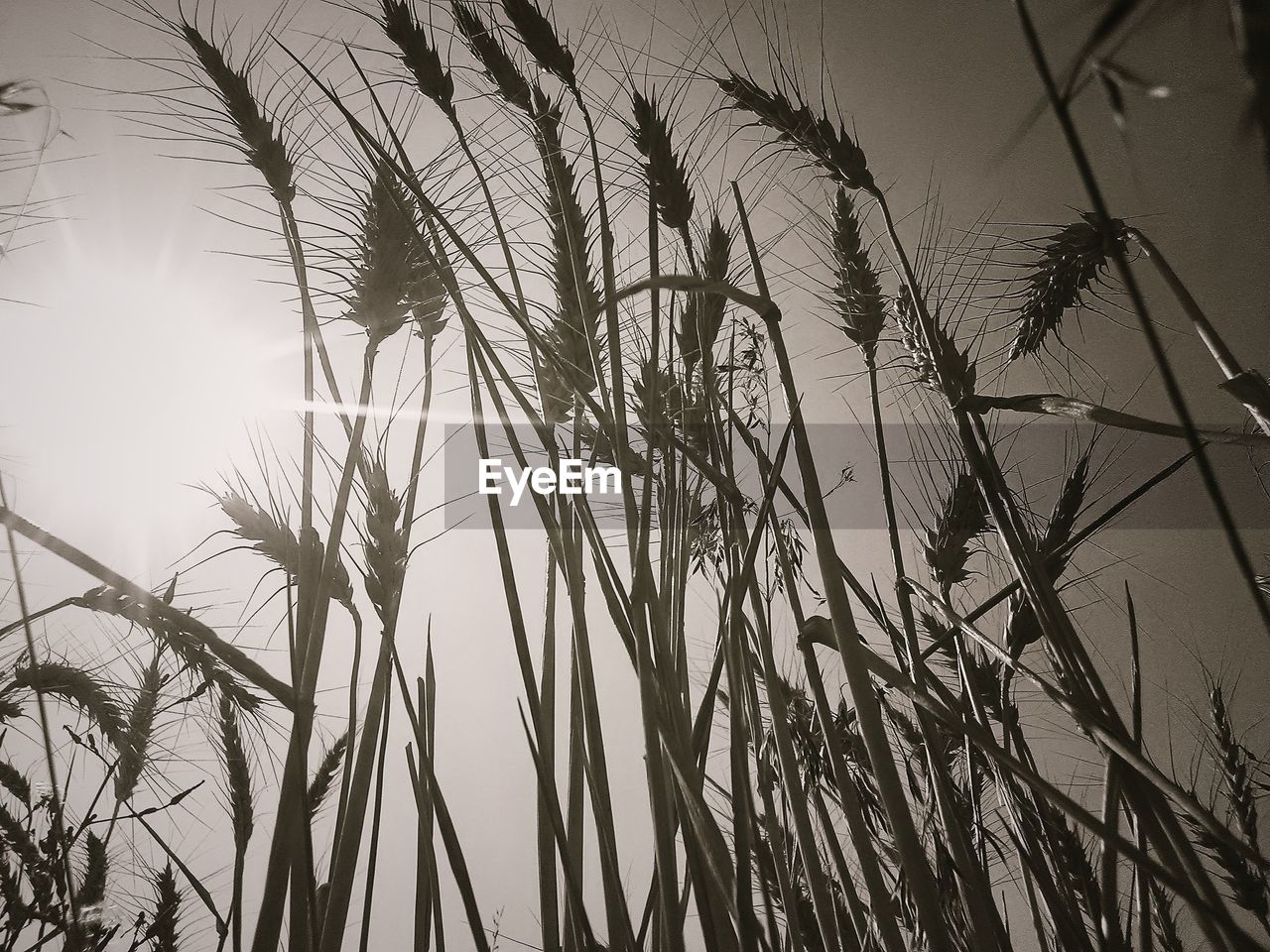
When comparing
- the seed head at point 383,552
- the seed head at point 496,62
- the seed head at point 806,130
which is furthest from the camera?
the seed head at point 806,130

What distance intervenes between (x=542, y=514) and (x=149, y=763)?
1.00 m

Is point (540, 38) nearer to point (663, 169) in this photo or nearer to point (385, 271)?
point (663, 169)

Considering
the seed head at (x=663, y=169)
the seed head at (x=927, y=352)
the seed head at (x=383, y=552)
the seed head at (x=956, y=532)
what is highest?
the seed head at (x=663, y=169)

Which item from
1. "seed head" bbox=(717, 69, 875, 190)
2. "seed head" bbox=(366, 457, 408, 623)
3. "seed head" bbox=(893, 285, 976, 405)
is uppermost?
"seed head" bbox=(717, 69, 875, 190)

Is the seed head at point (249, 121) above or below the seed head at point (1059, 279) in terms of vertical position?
above

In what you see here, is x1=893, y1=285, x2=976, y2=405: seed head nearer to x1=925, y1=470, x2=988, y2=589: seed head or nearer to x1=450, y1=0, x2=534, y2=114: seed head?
x1=925, y1=470, x2=988, y2=589: seed head

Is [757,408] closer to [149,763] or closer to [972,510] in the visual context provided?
[972,510]

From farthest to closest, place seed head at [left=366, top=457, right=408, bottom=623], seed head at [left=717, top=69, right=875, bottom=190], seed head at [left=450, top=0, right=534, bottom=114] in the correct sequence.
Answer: seed head at [left=717, top=69, right=875, bottom=190], seed head at [left=450, top=0, right=534, bottom=114], seed head at [left=366, top=457, right=408, bottom=623]

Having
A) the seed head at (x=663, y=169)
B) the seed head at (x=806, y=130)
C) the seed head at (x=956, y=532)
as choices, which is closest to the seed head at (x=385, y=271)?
the seed head at (x=663, y=169)

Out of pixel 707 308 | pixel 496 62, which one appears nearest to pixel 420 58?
pixel 496 62

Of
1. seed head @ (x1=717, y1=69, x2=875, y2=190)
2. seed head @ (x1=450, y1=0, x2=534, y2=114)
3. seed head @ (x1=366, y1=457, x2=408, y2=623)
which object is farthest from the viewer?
seed head @ (x1=717, y1=69, x2=875, y2=190)

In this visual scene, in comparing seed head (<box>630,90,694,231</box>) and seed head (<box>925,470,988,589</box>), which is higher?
seed head (<box>630,90,694,231</box>)

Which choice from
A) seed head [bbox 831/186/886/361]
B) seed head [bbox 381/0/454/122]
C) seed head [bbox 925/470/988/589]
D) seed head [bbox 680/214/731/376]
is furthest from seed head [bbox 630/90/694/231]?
seed head [bbox 925/470/988/589]

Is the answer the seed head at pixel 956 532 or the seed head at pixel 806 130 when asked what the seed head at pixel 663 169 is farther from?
the seed head at pixel 956 532
